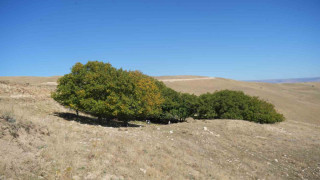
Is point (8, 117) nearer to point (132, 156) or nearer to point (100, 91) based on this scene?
point (132, 156)

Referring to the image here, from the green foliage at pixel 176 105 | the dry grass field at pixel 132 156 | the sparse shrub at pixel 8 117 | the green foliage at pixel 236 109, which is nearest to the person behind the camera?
the dry grass field at pixel 132 156

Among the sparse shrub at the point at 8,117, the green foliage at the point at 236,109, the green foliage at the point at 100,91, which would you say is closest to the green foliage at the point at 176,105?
the green foliage at the point at 236,109

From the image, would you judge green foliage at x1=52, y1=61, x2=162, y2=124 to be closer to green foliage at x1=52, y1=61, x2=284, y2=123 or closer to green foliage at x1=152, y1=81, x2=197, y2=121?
green foliage at x1=52, y1=61, x2=284, y2=123

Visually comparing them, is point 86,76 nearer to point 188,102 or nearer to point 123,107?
point 123,107

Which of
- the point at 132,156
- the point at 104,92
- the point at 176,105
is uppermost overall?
the point at 104,92

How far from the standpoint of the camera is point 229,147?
1678cm

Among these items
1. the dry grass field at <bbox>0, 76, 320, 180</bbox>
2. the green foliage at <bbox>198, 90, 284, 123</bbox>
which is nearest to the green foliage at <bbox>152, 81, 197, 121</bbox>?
the green foliage at <bbox>198, 90, 284, 123</bbox>

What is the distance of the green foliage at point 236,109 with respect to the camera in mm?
33719

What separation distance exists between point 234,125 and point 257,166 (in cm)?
1252

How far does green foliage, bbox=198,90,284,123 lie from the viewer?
3372 centimetres

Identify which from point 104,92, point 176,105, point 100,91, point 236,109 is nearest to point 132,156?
point 100,91

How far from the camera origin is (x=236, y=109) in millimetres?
34500

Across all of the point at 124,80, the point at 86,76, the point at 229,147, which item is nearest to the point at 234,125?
the point at 229,147

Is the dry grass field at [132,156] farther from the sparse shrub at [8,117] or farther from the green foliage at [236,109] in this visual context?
the green foliage at [236,109]
